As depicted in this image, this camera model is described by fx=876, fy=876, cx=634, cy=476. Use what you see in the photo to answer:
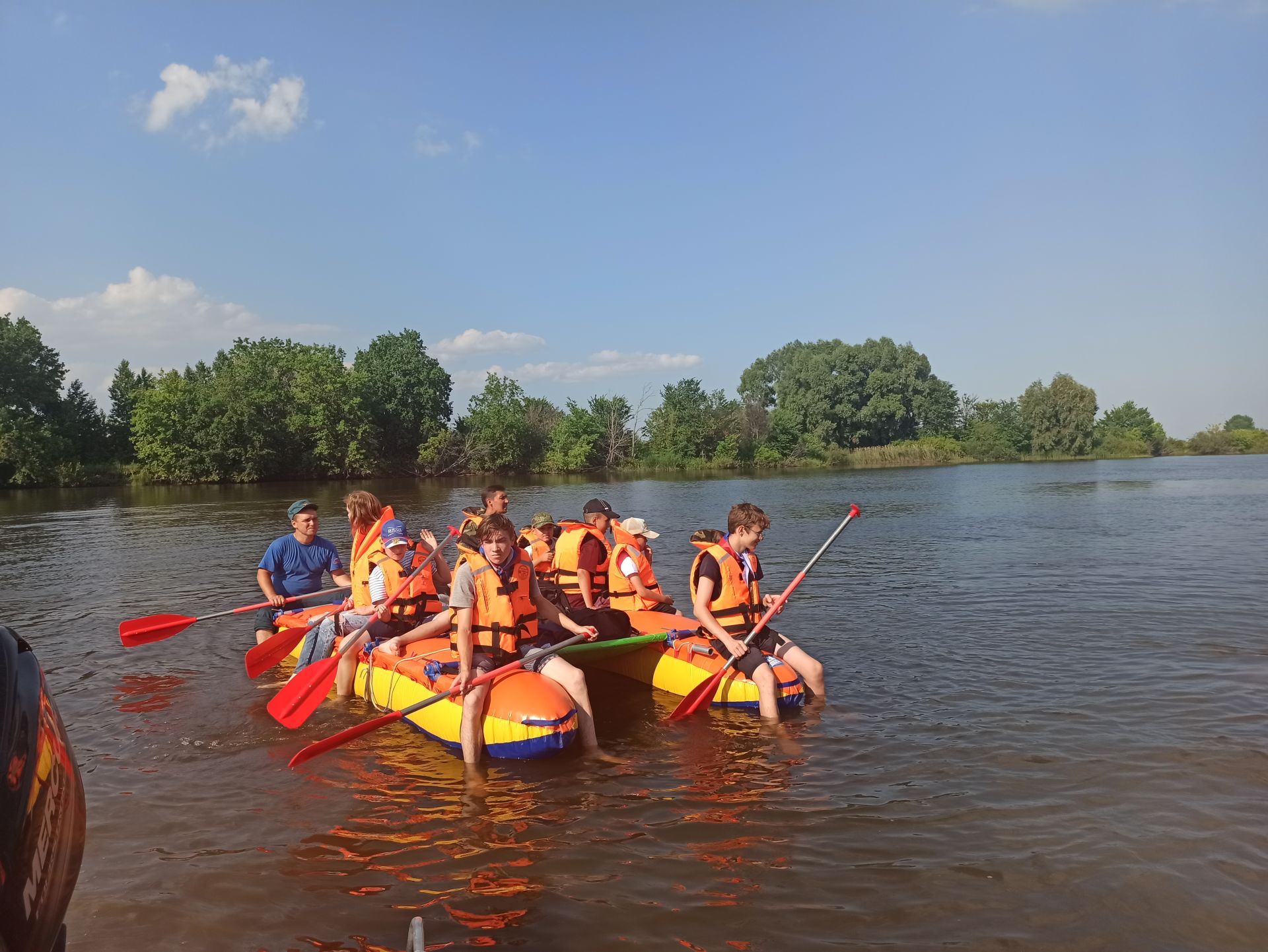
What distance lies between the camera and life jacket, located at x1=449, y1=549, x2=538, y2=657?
5.89 m

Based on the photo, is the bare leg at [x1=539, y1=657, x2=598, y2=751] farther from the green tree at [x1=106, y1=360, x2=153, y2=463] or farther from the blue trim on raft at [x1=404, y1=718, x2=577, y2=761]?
the green tree at [x1=106, y1=360, x2=153, y2=463]

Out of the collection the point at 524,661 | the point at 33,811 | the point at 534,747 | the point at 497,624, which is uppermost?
the point at 33,811

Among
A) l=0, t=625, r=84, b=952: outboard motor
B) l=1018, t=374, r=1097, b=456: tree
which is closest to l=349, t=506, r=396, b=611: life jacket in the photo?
l=0, t=625, r=84, b=952: outboard motor

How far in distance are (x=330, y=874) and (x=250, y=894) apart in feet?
1.23

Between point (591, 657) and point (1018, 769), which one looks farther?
point (591, 657)

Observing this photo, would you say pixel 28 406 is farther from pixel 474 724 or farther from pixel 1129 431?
pixel 1129 431

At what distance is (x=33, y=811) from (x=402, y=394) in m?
54.3

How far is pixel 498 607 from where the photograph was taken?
5934mm

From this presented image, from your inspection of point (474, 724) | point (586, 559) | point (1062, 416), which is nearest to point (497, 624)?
point (474, 724)

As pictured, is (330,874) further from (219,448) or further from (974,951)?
(219,448)

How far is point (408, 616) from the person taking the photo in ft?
24.3

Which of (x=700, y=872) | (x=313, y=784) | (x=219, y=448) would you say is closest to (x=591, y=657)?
(x=313, y=784)

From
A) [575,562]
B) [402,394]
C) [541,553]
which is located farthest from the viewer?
[402,394]

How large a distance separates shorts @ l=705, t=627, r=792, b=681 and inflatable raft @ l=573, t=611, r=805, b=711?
0.24 feet
